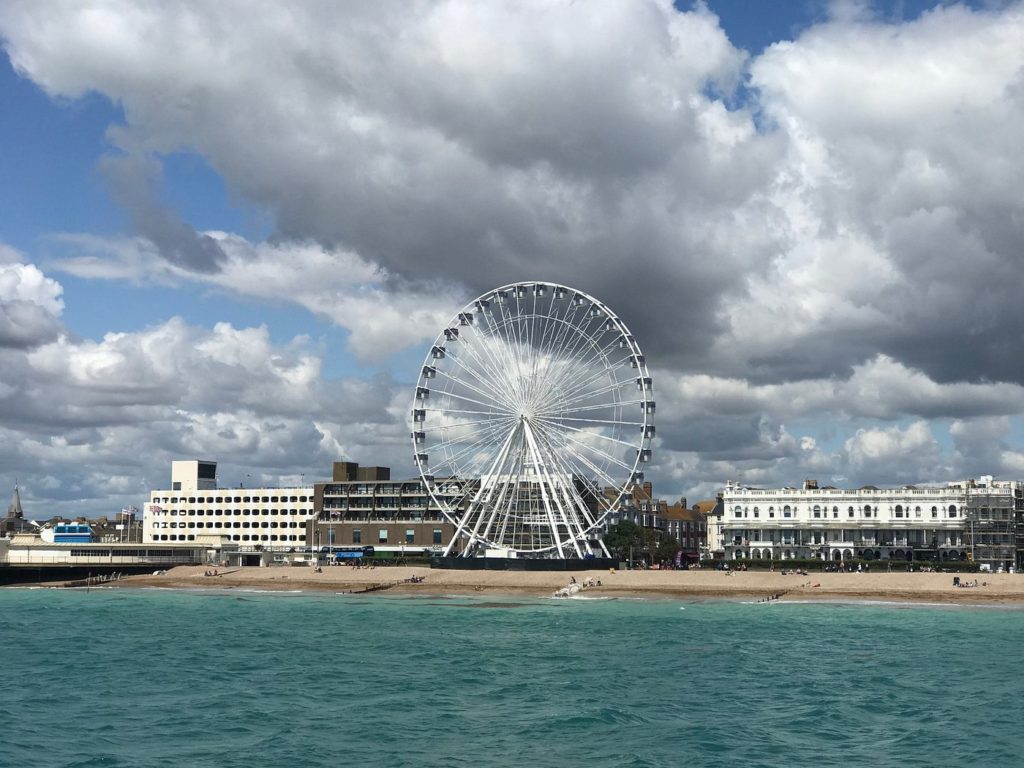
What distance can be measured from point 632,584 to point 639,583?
2.70 ft

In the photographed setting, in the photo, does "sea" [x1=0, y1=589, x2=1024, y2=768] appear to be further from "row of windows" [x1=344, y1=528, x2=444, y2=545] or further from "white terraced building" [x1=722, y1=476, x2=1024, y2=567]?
"row of windows" [x1=344, y1=528, x2=444, y2=545]

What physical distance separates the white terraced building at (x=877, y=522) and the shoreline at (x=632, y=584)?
4956cm

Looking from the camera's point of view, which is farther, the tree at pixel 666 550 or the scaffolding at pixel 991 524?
the tree at pixel 666 550

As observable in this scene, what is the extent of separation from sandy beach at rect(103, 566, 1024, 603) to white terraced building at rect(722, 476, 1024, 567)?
49547mm

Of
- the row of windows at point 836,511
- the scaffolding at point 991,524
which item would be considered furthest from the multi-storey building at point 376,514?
the scaffolding at point 991,524

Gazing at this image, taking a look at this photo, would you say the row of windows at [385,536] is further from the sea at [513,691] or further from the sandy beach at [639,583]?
the sea at [513,691]

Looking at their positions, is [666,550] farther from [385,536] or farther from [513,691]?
[513,691]

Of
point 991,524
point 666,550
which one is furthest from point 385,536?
point 991,524

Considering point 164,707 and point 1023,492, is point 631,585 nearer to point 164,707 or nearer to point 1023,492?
point 164,707

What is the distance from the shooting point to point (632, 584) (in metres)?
106

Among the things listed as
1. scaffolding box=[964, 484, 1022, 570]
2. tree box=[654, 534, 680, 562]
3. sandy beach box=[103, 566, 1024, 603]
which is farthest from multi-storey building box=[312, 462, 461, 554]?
scaffolding box=[964, 484, 1022, 570]

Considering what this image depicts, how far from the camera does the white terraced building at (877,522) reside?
154 metres

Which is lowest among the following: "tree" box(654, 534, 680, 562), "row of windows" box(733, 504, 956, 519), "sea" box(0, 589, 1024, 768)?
"sea" box(0, 589, 1024, 768)

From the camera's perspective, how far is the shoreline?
95.8m
